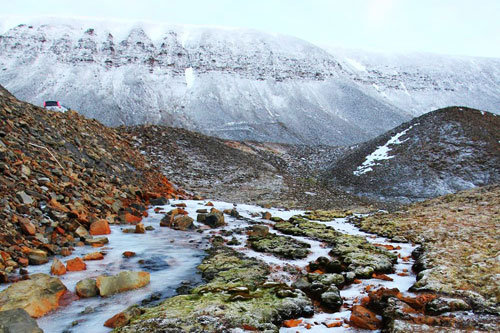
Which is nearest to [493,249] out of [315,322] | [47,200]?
[315,322]

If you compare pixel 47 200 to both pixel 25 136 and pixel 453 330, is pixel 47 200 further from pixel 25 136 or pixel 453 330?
pixel 453 330

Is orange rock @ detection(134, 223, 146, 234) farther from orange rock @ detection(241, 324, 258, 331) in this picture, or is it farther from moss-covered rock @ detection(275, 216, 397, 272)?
orange rock @ detection(241, 324, 258, 331)

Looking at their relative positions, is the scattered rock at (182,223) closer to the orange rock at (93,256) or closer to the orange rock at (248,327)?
the orange rock at (93,256)

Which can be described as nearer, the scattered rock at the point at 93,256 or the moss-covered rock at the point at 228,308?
the moss-covered rock at the point at 228,308

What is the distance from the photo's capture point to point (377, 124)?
91.2 metres

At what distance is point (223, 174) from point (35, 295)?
20.8 metres

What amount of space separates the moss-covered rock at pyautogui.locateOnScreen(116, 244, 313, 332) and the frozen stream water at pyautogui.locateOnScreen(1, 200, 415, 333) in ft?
1.17

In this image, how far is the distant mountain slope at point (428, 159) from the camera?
2817 cm

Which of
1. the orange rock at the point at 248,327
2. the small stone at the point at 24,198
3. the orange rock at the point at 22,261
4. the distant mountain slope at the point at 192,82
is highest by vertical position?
the distant mountain slope at the point at 192,82

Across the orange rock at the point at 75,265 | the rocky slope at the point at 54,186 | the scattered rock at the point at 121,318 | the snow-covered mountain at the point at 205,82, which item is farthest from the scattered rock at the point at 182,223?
the snow-covered mountain at the point at 205,82

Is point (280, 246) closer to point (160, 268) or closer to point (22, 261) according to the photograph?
point (160, 268)

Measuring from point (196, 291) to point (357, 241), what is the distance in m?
→ 6.25

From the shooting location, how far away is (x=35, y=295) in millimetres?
5449

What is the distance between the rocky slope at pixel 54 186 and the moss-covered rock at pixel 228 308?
349 centimetres
